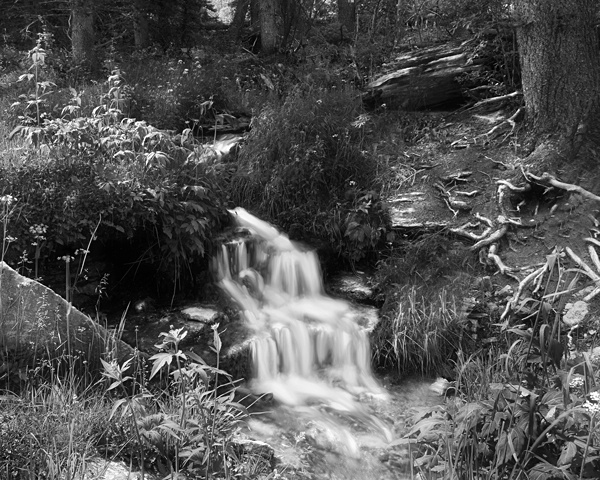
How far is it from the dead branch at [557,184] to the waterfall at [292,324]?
8.74ft

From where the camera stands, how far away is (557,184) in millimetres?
6590

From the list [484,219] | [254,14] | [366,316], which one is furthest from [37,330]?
[254,14]

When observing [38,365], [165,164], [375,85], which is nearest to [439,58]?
[375,85]

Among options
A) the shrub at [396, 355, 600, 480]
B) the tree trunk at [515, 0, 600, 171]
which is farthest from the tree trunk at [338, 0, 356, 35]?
the shrub at [396, 355, 600, 480]

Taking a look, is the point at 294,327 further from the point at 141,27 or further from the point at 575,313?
the point at 141,27

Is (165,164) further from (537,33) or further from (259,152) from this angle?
(537,33)

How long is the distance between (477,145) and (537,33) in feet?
5.43

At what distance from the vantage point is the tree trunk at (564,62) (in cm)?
680

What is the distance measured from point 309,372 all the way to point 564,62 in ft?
15.5

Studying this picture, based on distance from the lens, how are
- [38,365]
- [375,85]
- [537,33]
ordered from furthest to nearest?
[375,85]
[537,33]
[38,365]

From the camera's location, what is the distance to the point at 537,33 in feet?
22.7

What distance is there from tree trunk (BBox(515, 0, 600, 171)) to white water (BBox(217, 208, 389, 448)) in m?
3.17

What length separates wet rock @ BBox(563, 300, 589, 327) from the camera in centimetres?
529

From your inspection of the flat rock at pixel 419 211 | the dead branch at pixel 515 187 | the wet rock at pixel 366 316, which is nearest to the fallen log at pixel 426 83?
the flat rock at pixel 419 211
